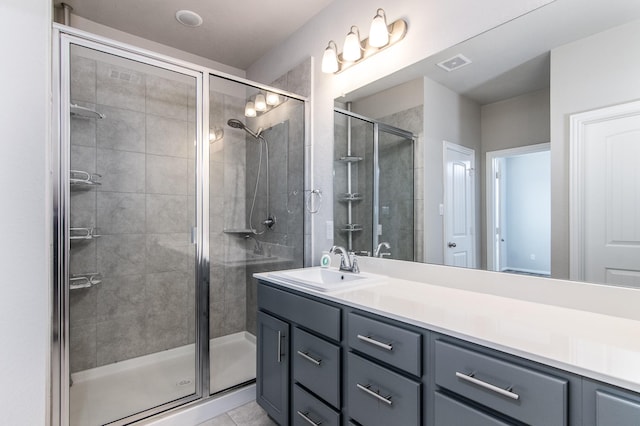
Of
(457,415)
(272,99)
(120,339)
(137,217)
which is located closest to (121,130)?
(137,217)

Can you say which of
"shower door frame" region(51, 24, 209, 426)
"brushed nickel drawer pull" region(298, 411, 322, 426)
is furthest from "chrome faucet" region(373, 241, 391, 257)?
"shower door frame" region(51, 24, 209, 426)

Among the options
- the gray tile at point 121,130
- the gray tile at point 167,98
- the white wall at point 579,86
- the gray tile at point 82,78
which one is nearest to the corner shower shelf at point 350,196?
the white wall at point 579,86

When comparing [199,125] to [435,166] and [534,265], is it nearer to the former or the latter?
[435,166]

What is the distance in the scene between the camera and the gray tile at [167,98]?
2.07 metres

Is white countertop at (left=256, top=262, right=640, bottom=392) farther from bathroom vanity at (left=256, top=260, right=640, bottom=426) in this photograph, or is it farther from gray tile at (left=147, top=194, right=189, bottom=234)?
gray tile at (left=147, top=194, right=189, bottom=234)

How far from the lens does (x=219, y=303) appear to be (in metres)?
2.33

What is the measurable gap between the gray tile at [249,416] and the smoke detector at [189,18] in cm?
280

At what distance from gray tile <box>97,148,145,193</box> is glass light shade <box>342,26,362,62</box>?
1.59m

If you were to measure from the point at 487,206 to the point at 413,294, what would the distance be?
556mm

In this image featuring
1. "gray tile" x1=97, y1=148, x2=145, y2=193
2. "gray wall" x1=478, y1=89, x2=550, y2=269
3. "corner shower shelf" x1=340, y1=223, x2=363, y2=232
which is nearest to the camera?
"gray wall" x1=478, y1=89, x2=550, y2=269

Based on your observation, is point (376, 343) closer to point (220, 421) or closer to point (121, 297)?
point (220, 421)

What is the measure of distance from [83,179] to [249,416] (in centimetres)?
176

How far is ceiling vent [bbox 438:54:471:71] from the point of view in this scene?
1.51 m

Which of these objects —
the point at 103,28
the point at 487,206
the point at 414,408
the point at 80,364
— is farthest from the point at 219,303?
the point at 103,28
